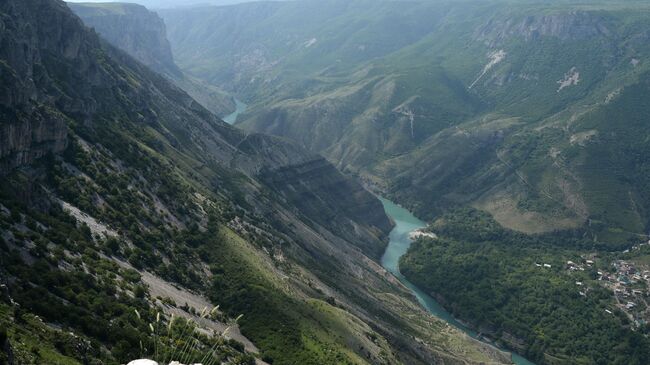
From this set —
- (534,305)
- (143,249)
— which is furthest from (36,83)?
(534,305)

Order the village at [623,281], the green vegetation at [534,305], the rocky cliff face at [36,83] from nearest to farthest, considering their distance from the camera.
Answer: the rocky cliff face at [36,83], the green vegetation at [534,305], the village at [623,281]

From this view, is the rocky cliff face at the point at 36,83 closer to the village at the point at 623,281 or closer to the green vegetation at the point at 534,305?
the green vegetation at the point at 534,305

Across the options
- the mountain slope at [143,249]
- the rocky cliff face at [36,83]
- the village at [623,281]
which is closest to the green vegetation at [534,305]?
the village at [623,281]

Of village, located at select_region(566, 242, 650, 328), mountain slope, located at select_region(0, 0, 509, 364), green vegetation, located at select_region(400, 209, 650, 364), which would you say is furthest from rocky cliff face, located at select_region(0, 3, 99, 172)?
village, located at select_region(566, 242, 650, 328)

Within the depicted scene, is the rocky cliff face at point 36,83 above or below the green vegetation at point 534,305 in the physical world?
above

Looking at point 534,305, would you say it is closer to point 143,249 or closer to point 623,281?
point 623,281
